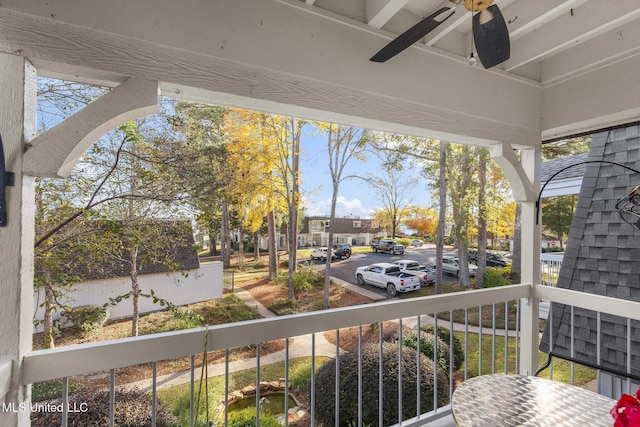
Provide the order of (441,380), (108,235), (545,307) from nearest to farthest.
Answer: (108,235) < (441,380) < (545,307)

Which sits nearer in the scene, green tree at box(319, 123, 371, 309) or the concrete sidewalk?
the concrete sidewalk

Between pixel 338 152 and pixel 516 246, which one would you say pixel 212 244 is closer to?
pixel 338 152

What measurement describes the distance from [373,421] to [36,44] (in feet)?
9.86

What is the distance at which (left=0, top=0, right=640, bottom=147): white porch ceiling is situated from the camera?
118cm

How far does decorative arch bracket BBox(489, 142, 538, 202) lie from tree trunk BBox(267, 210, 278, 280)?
2151 mm

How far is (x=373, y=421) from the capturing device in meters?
2.35

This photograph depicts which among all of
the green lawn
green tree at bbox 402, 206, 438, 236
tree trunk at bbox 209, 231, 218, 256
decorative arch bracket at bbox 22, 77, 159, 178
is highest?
decorative arch bracket at bbox 22, 77, 159, 178

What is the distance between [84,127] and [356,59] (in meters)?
1.37

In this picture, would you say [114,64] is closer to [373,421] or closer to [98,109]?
[98,109]

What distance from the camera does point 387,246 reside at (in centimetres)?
378

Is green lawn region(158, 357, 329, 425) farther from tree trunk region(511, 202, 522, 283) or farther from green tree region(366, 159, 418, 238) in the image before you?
tree trunk region(511, 202, 522, 283)

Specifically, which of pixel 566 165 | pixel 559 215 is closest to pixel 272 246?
pixel 559 215

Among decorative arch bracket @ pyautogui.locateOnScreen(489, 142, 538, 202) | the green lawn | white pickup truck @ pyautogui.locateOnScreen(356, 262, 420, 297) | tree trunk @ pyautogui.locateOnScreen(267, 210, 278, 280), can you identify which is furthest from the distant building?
decorative arch bracket @ pyautogui.locateOnScreen(489, 142, 538, 202)

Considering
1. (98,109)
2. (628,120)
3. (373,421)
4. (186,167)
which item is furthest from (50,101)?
(628,120)
